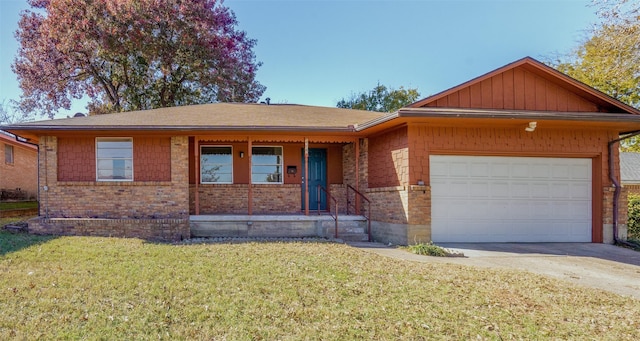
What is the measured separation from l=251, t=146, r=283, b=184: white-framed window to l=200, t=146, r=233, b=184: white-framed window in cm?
72

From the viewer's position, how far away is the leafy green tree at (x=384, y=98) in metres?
26.2

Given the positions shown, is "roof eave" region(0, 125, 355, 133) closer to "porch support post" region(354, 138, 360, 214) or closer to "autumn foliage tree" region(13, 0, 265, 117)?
"porch support post" region(354, 138, 360, 214)

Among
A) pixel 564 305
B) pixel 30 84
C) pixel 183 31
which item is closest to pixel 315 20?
pixel 183 31

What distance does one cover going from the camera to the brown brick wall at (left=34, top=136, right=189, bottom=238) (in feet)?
31.6

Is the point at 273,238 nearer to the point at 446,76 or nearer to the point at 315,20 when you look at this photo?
the point at 315,20

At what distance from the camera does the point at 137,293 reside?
4582mm

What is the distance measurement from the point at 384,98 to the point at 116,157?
19.9m

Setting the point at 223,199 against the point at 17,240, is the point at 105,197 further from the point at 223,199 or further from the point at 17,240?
the point at 223,199

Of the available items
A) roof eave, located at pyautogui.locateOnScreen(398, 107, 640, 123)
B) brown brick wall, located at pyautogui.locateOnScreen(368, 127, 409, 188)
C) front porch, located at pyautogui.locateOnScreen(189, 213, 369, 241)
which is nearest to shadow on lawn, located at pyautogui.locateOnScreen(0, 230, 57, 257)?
front porch, located at pyautogui.locateOnScreen(189, 213, 369, 241)

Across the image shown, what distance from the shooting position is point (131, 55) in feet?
60.5

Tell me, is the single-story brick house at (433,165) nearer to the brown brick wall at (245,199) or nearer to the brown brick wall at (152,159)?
the brown brick wall at (152,159)

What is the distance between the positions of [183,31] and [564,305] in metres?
18.4

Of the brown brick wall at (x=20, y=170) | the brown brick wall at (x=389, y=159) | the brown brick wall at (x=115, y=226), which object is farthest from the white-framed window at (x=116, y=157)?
the brown brick wall at (x=20, y=170)

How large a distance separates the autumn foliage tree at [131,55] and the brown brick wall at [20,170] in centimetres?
302
